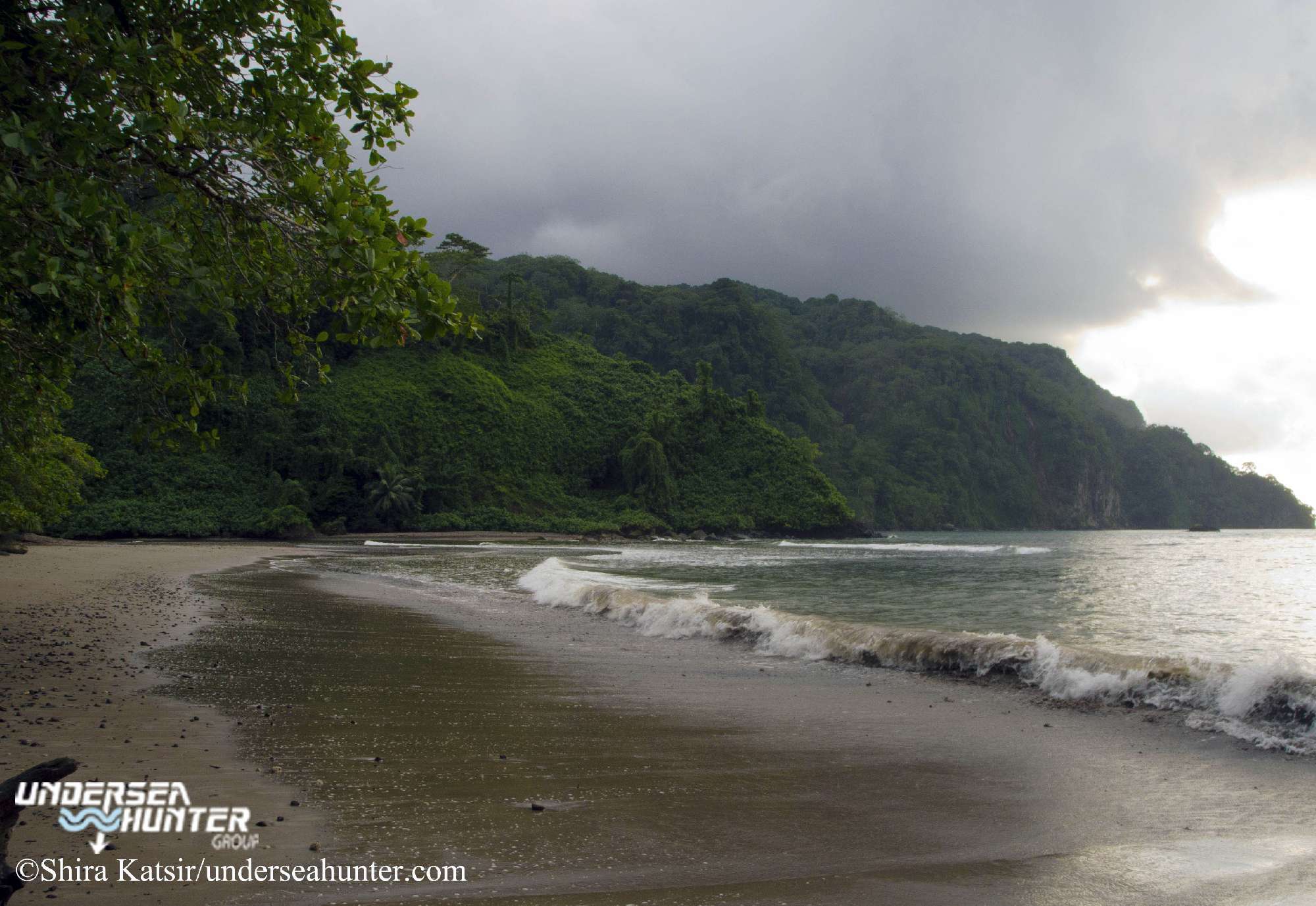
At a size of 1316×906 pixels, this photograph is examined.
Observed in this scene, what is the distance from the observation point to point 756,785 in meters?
4.31

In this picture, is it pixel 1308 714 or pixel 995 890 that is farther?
pixel 1308 714

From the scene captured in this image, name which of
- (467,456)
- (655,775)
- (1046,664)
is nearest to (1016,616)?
(1046,664)

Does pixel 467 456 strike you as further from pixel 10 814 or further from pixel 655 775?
pixel 10 814

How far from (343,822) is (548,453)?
65.2 m

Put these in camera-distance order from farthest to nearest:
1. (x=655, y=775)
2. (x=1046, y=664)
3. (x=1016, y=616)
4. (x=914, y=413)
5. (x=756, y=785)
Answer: (x=914, y=413), (x=1016, y=616), (x=1046, y=664), (x=655, y=775), (x=756, y=785)

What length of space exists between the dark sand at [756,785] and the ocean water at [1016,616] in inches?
20.7

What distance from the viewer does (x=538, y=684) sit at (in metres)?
6.91

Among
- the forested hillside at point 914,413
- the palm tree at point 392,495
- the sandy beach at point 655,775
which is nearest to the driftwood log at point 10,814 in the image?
the sandy beach at point 655,775

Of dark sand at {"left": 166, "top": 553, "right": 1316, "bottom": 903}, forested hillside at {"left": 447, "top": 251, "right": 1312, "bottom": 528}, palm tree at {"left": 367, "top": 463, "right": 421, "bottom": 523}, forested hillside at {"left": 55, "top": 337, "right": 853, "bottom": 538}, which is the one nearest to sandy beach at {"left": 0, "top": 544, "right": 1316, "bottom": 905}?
dark sand at {"left": 166, "top": 553, "right": 1316, "bottom": 903}

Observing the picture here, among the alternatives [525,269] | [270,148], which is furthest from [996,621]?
[525,269]

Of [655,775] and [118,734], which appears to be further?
[118,734]

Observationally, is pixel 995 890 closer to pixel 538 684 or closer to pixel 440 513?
pixel 538 684

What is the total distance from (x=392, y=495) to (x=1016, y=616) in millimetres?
47372

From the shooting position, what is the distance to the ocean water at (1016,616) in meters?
6.15
